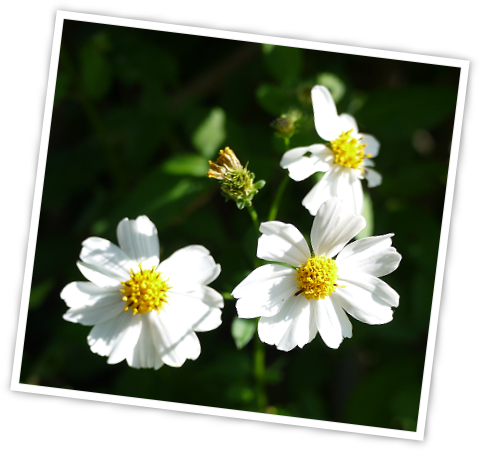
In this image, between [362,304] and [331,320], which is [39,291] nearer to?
[331,320]

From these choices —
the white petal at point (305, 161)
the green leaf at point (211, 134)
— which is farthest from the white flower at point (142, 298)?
the green leaf at point (211, 134)

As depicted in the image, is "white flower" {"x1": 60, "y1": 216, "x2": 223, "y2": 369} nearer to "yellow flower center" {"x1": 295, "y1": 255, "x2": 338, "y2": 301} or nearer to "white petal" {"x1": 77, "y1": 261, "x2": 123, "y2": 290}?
"white petal" {"x1": 77, "y1": 261, "x2": 123, "y2": 290}

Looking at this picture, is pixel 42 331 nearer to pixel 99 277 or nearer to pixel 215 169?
pixel 99 277

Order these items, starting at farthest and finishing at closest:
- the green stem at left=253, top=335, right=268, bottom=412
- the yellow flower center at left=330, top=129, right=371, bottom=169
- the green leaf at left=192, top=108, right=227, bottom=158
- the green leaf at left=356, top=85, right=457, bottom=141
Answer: the green leaf at left=356, top=85, right=457, bottom=141, the green leaf at left=192, top=108, right=227, bottom=158, the green stem at left=253, top=335, right=268, bottom=412, the yellow flower center at left=330, top=129, right=371, bottom=169

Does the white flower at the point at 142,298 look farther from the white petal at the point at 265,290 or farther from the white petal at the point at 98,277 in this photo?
the white petal at the point at 265,290

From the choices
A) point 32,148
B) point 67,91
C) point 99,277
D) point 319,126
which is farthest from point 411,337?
point 67,91

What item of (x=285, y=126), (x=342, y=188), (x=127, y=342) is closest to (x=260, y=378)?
(x=127, y=342)

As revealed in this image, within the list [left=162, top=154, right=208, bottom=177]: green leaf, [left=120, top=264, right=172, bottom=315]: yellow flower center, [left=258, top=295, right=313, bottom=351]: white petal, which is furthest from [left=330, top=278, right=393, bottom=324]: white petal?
[left=162, top=154, right=208, bottom=177]: green leaf
